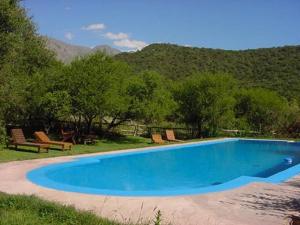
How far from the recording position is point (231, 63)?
6016 cm

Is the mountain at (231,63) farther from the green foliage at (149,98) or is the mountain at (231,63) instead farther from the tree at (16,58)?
the tree at (16,58)

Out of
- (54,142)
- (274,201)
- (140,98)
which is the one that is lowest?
(274,201)

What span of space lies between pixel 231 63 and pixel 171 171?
151 feet

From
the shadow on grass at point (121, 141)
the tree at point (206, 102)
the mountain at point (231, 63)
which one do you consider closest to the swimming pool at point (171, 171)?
the shadow on grass at point (121, 141)

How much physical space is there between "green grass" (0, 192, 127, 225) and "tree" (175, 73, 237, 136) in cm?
2216

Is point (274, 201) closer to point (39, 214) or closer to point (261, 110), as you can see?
point (39, 214)

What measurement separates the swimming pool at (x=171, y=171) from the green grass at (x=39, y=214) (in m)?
3.01

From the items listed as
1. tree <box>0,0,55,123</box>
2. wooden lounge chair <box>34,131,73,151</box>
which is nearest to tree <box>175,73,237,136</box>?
tree <box>0,0,55,123</box>

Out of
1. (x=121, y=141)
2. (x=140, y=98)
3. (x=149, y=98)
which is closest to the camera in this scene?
(x=140, y=98)

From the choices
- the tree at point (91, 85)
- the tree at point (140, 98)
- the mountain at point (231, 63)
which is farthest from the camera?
the mountain at point (231, 63)

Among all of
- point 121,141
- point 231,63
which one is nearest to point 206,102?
point 121,141

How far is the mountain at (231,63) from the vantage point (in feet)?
172

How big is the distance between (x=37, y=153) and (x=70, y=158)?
1944 millimetres

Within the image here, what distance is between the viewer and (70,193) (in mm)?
9461
